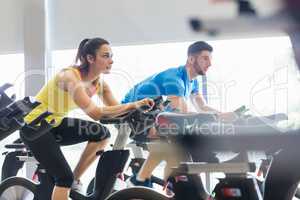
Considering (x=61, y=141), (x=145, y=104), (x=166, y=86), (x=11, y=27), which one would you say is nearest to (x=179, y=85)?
(x=166, y=86)

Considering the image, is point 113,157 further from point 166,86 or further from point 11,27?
point 11,27

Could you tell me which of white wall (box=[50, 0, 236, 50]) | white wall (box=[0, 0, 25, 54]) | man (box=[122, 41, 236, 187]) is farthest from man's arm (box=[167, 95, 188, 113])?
white wall (box=[0, 0, 25, 54])

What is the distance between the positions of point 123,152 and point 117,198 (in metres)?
0.52

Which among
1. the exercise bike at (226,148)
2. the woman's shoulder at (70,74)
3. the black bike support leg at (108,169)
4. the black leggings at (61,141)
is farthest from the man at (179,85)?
the exercise bike at (226,148)

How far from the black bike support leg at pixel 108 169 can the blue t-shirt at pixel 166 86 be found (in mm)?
560

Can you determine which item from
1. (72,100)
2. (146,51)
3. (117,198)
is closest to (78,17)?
(146,51)

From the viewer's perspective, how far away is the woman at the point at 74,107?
237 cm

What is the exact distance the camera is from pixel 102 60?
263cm

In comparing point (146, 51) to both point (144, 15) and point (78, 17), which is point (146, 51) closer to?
point (144, 15)

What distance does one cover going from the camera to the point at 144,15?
3922 millimetres

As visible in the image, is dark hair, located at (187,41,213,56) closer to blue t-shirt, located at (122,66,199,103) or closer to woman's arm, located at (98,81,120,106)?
blue t-shirt, located at (122,66,199,103)

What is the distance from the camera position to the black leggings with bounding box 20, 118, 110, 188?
2.36 metres

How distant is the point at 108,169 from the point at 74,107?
441 mm

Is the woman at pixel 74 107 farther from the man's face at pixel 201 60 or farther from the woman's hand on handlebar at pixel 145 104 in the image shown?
the man's face at pixel 201 60
